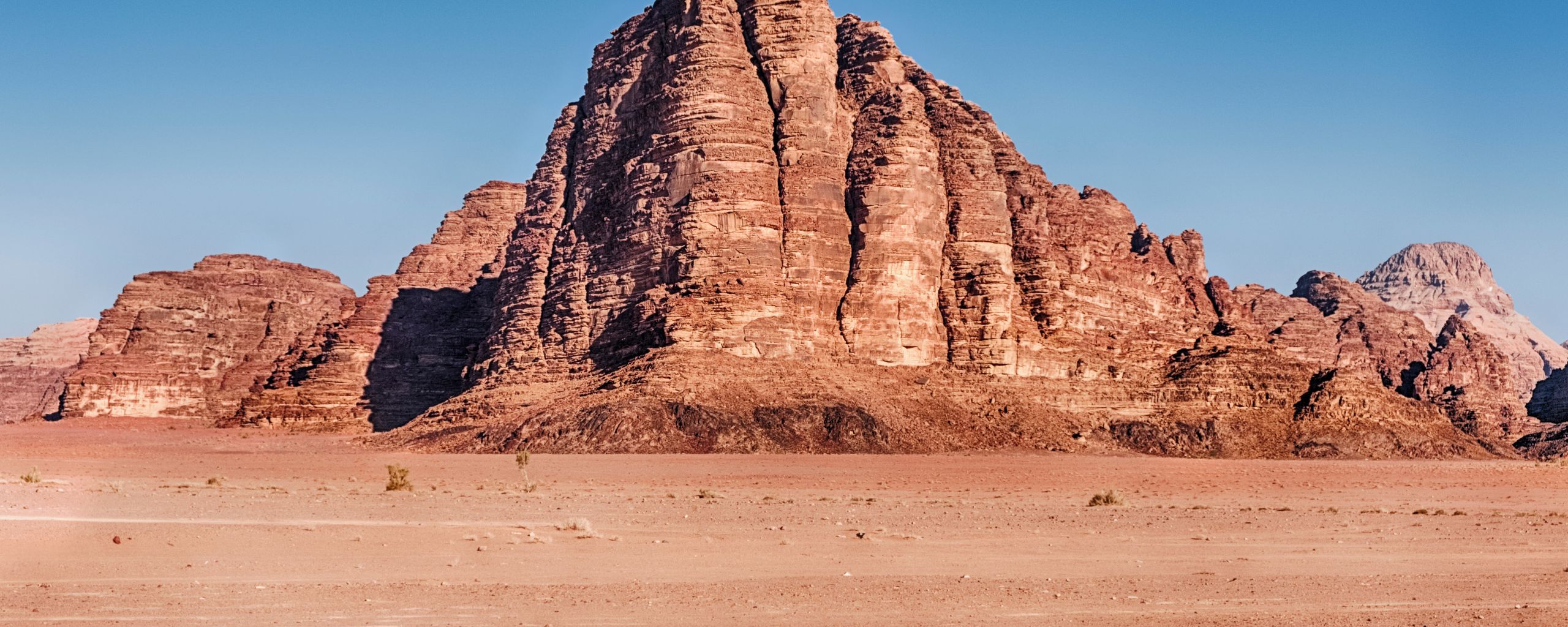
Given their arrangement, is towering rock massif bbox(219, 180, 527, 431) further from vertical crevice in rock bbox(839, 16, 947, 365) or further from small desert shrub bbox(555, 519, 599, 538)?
small desert shrub bbox(555, 519, 599, 538)

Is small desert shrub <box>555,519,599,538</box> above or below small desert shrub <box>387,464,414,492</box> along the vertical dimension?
below

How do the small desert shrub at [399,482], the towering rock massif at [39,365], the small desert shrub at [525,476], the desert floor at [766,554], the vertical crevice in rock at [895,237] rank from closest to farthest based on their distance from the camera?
1. the desert floor at [766,554]
2. the small desert shrub at [399,482]
3. the small desert shrub at [525,476]
4. the vertical crevice in rock at [895,237]
5. the towering rock massif at [39,365]

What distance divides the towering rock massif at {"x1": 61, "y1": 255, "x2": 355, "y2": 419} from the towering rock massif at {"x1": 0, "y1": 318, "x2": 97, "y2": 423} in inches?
1031

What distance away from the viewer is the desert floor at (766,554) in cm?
1725

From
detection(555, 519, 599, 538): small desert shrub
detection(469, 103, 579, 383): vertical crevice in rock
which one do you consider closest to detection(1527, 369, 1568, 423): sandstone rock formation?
detection(469, 103, 579, 383): vertical crevice in rock

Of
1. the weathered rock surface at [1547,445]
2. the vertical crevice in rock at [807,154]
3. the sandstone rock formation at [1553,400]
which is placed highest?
the vertical crevice in rock at [807,154]

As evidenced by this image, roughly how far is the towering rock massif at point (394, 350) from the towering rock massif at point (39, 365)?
1836 inches

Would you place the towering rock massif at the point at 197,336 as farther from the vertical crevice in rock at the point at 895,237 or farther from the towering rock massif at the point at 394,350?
the vertical crevice in rock at the point at 895,237

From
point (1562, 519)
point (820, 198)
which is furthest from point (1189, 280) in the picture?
point (1562, 519)

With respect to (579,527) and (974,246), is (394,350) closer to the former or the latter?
(974,246)

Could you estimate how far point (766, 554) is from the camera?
23266 millimetres

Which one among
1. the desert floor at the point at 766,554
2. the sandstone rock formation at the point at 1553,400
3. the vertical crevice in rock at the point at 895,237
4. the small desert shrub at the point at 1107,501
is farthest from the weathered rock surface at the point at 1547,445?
the small desert shrub at the point at 1107,501

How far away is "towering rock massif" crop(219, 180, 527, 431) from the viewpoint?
319 ft

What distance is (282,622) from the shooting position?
16031mm
